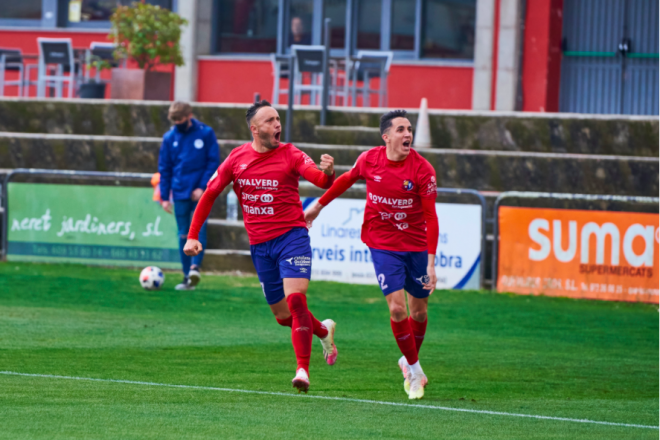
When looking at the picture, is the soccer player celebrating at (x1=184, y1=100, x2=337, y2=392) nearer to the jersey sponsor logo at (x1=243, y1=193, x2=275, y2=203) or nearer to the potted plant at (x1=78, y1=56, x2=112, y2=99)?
the jersey sponsor logo at (x1=243, y1=193, x2=275, y2=203)

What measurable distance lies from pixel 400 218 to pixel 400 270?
399 mm

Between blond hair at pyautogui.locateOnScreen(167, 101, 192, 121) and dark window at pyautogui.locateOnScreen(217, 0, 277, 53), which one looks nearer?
blond hair at pyautogui.locateOnScreen(167, 101, 192, 121)

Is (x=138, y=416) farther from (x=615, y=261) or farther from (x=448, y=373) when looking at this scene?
(x=615, y=261)

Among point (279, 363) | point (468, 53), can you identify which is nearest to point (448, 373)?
point (279, 363)

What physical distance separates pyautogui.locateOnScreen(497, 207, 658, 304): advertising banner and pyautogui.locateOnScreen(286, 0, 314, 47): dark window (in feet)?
35.4

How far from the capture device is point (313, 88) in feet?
63.4

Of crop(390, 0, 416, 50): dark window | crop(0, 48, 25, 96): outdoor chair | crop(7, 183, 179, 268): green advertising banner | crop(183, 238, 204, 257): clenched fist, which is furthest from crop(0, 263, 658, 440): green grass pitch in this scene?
crop(390, 0, 416, 50): dark window

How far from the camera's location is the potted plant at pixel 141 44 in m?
19.8

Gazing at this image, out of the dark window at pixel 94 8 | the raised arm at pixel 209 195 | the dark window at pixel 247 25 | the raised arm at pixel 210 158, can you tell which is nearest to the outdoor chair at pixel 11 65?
the dark window at pixel 94 8

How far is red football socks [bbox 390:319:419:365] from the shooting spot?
26.7 feet

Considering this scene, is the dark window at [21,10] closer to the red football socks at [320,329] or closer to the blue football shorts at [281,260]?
the blue football shorts at [281,260]

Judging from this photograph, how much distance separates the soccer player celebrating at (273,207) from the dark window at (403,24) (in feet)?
51.5

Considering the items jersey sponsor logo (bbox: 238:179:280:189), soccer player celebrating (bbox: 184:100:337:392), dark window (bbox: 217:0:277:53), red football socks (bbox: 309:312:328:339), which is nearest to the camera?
soccer player celebrating (bbox: 184:100:337:392)

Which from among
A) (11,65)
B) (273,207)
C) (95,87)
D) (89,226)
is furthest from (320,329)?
(11,65)
